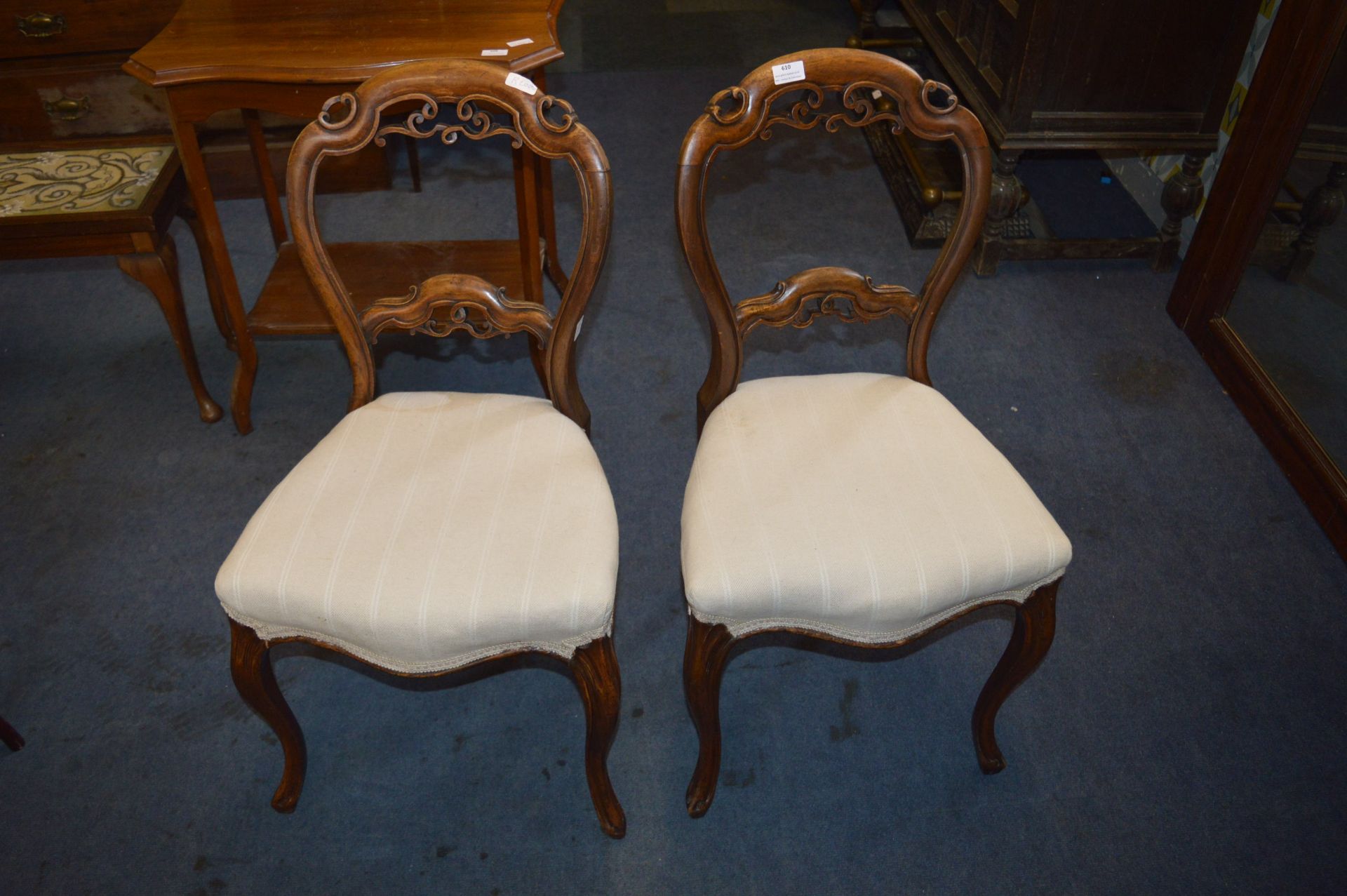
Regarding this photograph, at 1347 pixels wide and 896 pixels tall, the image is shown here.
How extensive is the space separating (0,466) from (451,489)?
135 cm

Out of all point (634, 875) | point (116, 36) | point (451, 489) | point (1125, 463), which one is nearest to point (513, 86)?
point (451, 489)

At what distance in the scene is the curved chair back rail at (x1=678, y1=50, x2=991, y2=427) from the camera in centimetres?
137

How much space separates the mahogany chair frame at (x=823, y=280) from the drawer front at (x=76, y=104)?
7.05ft

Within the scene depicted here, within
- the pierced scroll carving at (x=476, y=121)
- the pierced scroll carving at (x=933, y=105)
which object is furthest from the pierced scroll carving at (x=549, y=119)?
the pierced scroll carving at (x=933, y=105)

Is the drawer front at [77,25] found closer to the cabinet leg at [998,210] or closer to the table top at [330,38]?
the table top at [330,38]

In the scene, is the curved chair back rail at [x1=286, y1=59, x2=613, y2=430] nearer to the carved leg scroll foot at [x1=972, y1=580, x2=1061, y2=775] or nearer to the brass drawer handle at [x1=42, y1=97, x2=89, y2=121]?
the carved leg scroll foot at [x1=972, y1=580, x2=1061, y2=775]

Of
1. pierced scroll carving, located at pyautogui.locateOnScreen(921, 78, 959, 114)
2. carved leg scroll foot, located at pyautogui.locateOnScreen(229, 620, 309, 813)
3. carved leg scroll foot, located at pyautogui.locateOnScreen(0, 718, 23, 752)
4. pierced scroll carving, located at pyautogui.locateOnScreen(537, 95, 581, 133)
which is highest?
pierced scroll carving, located at pyautogui.locateOnScreen(921, 78, 959, 114)

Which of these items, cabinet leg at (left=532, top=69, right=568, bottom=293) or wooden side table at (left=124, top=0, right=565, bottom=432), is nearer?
wooden side table at (left=124, top=0, right=565, bottom=432)

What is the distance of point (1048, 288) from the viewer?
8.79 ft

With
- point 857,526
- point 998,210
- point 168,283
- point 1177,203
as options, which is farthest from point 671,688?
point 1177,203

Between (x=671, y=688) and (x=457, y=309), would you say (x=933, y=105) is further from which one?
(x=671, y=688)

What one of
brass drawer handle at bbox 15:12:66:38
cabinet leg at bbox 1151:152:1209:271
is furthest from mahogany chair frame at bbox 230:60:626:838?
cabinet leg at bbox 1151:152:1209:271

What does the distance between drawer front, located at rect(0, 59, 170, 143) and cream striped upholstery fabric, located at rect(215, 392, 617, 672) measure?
194cm

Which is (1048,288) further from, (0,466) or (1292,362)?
(0,466)
